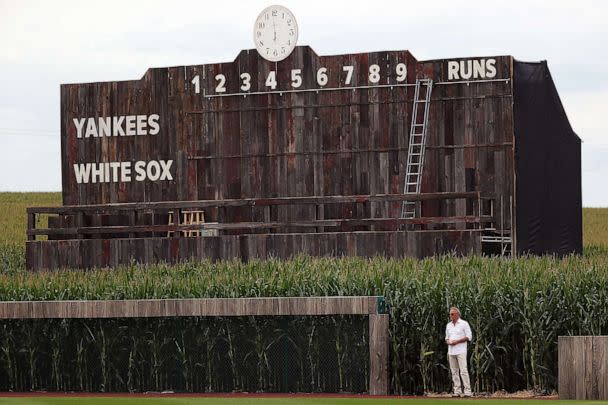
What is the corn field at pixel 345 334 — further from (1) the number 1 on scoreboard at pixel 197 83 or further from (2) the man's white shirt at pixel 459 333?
(1) the number 1 on scoreboard at pixel 197 83

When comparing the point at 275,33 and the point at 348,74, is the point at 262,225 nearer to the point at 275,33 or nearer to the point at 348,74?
the point at 348,74

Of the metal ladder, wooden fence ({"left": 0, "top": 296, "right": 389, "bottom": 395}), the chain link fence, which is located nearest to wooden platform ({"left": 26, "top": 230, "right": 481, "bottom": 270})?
the metal ladder

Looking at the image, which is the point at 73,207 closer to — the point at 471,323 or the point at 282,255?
the point at 282,255

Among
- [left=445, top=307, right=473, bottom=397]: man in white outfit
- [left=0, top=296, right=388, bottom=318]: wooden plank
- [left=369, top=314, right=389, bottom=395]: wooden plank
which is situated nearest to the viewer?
[left=445, top=307, right=473, bottom=397]: man in white outfit

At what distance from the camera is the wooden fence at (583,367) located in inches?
955

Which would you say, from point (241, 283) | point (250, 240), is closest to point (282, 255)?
point (250, 240)

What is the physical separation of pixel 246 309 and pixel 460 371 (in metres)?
4.04

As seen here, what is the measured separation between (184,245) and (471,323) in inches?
502

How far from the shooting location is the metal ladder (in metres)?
39.3

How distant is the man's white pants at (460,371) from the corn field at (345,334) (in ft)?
2.08

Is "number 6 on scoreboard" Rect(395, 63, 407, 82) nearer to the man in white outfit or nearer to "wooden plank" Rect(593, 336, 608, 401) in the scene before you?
the man in white outfit

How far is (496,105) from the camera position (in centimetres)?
3884

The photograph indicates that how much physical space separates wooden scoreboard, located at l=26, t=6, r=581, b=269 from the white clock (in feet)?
0.13

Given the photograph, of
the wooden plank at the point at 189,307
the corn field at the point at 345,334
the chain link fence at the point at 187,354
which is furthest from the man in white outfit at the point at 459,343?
the chain link fence at the point at 187,354
